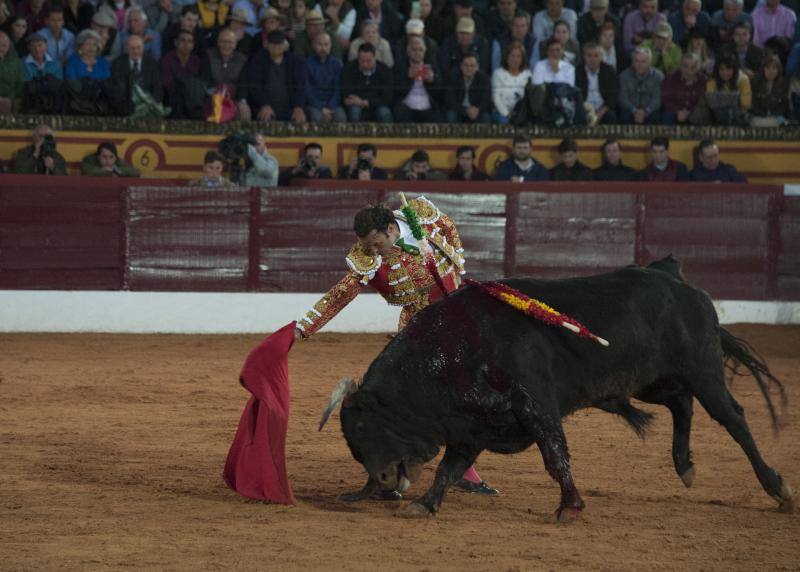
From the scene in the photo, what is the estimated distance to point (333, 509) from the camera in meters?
5.39

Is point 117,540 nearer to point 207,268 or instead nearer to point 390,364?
point 390,364

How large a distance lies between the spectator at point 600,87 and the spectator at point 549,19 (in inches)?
18.0

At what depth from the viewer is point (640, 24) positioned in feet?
41.2

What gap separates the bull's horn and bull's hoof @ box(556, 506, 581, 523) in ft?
2.99

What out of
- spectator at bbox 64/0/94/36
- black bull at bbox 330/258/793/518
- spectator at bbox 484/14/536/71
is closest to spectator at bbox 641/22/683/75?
spectator at bbox 484/14/536/71

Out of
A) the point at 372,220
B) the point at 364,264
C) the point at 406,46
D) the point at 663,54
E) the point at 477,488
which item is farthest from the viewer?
the point at 663,54

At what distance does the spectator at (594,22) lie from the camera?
12.4 metres

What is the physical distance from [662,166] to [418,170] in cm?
217

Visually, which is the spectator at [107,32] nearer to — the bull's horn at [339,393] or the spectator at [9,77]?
the spectator at [9,77]

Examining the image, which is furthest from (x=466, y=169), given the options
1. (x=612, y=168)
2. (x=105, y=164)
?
(x=105, y=164)

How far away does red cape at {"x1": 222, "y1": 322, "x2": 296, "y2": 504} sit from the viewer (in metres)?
5.49

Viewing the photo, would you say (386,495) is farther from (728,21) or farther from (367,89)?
(728,21)

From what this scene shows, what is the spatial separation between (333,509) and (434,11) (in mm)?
7731

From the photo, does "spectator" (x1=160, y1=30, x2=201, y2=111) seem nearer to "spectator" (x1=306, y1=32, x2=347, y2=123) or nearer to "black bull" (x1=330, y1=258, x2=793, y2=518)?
"spectator" (x1=306, y1=32, x2=347, y2=123)
